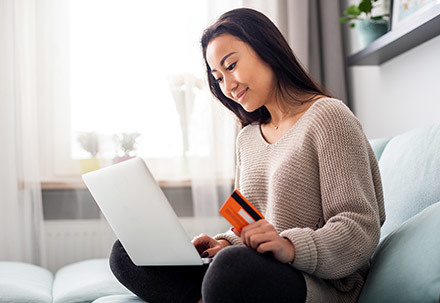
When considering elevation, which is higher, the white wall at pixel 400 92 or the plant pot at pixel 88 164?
the white wall at pixel 400 92

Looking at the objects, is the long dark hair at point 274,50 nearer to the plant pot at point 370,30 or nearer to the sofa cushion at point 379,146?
the sofa cushion at point 379,146

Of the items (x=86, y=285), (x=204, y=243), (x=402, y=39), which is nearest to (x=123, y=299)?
(x=204, y=243)

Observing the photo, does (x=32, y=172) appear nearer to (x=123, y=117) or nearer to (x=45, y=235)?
(x=45, y=235)

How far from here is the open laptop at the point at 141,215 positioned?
99 centimetres

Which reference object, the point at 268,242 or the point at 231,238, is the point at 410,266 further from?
the point at 231,238

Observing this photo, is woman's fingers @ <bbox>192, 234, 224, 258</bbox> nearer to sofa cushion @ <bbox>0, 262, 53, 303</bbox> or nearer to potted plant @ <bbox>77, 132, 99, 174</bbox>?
sofa cushion @ <bbox>0, 262, 53, 303</bbox>

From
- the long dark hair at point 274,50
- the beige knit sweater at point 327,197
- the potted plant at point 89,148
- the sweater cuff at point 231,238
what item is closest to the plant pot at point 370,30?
the long dark hair at point 274,50

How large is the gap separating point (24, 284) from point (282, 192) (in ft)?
3.01

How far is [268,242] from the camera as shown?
918mm

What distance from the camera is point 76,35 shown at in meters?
2.48

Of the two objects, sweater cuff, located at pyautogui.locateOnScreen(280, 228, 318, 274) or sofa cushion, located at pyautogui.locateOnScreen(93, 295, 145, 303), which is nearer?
sweater cuff, located at pyautogui.locateOnScreen(280, 228, 318, 274)

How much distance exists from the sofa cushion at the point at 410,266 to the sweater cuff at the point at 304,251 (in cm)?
13

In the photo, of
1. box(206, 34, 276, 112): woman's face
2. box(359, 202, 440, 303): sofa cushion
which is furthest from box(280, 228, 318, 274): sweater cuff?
box(206, 34, 276, 112): woman's face

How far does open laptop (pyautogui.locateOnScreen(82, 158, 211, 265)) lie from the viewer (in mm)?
989
